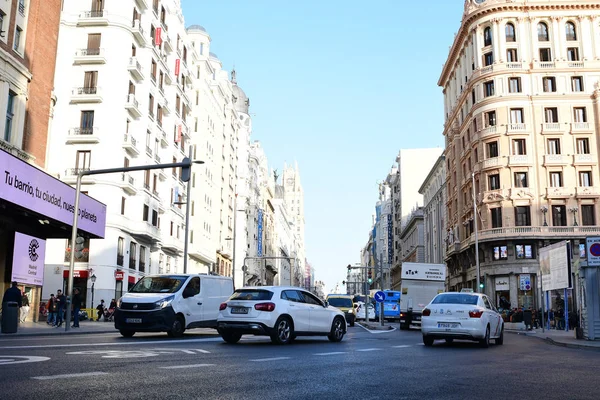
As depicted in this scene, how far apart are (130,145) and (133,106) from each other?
2.92 meters

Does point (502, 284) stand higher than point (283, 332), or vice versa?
point (502, 284)

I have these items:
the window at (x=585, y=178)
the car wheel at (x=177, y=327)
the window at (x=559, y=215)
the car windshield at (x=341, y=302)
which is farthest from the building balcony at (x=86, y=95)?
the window at (x=585, y=178)

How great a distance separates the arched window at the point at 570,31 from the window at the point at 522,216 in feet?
55.9

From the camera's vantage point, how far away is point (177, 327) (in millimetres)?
18594

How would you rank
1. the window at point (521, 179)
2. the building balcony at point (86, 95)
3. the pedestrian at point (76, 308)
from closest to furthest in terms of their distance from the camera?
the pedestrian at point (76, 308) < the building balcony at point (86, 95) < the window at point (521, 179)

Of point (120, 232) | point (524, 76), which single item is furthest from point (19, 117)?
point (524, 76)

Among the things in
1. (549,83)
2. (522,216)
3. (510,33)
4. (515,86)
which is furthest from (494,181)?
(510,33)

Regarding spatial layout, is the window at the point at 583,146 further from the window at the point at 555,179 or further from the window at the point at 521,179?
the window at the point at 521,179

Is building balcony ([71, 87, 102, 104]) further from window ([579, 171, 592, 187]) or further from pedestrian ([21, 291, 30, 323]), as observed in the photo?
window ([579, 171, 592, 187])

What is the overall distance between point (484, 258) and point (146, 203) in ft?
100

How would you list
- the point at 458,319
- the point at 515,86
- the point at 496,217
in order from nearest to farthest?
1. the point at 458,319
2. the point at 496,217
3. the point at 515,86

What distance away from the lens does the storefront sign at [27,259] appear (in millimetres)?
25062

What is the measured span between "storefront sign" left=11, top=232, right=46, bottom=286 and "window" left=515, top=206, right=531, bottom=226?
136ft

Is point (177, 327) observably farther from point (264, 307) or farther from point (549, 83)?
point (549, 83)
